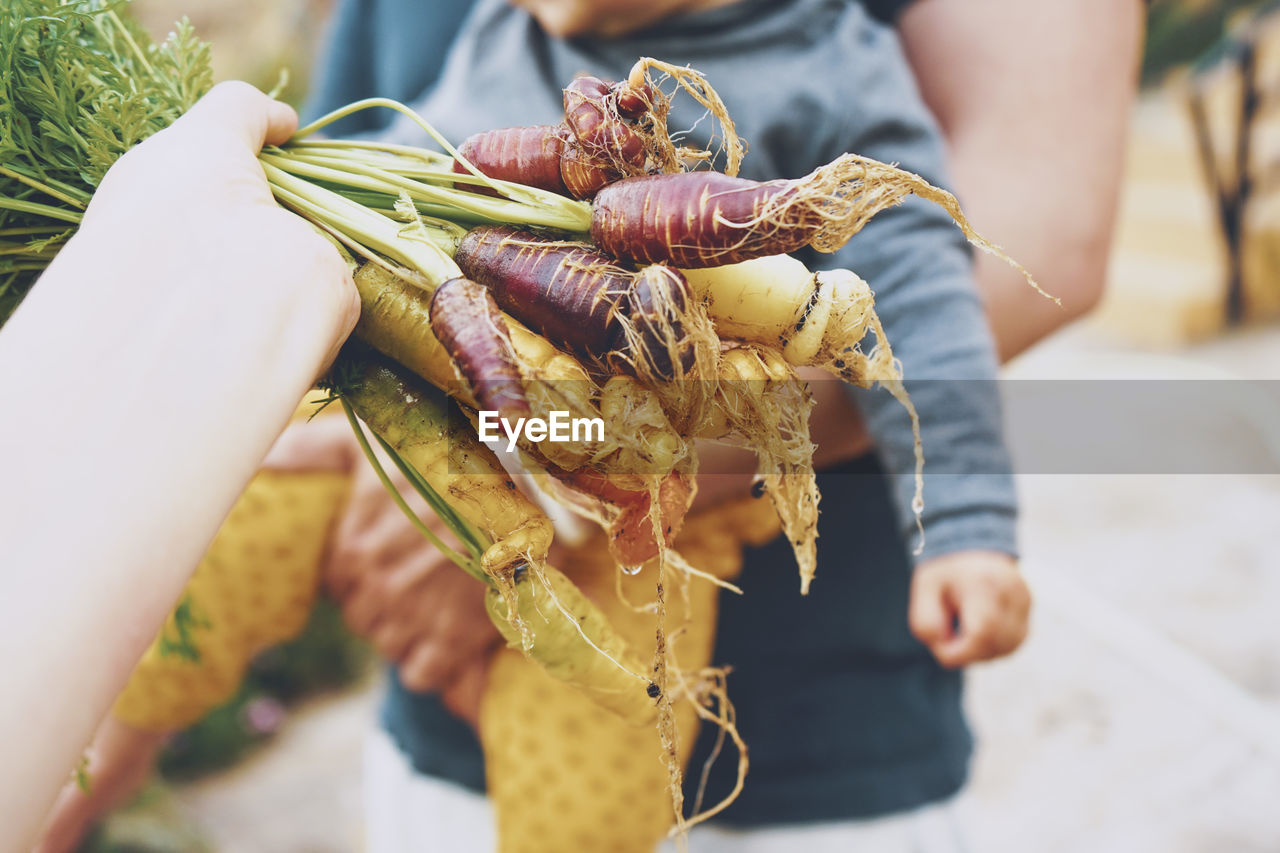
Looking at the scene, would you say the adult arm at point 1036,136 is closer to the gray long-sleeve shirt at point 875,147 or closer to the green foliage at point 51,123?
the gray long-sleeve shirt at point 875,147

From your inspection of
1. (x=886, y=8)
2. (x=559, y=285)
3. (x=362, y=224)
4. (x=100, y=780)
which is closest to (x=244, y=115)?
(x=362, y=224)

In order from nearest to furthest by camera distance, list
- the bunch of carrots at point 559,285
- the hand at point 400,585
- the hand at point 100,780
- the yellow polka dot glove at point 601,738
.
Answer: the bunch of carrots at point 559,285
the yellow polka dot glove at point 601,738
the hand at point 400,585
the hand at point 100,780

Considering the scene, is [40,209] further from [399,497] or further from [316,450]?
[316,450]

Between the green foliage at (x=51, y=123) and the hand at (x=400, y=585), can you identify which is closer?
the green foliage at (x=51, y=123)

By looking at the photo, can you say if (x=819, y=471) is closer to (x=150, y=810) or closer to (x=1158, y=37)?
(x=150, y=810)

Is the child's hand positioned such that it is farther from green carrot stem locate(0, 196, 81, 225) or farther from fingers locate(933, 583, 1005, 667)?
green carrot stem locate(0, 196, 81, 225)

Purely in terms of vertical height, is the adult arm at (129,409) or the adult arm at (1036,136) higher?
the adult arm at (129,409)

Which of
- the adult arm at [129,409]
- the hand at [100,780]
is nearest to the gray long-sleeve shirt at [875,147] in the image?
the adult arm at [129,409]
